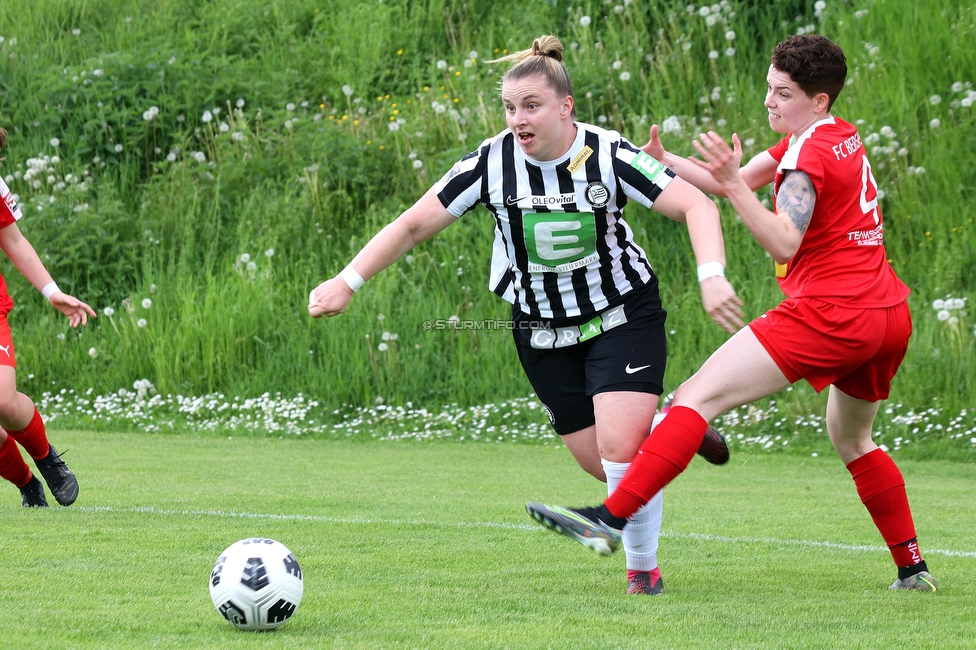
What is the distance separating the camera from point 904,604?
173 inches

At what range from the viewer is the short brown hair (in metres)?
4.52

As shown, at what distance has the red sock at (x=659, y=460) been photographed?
411cm

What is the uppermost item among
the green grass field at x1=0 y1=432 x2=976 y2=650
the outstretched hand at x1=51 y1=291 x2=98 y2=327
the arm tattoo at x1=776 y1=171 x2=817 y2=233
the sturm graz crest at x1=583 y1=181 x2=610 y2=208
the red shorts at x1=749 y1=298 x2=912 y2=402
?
the sturm graz crest at x1=583 y1=181 x2=610 y2=208

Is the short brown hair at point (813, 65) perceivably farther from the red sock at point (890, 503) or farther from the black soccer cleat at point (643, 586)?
the black soccer cleat at point (643, 586)

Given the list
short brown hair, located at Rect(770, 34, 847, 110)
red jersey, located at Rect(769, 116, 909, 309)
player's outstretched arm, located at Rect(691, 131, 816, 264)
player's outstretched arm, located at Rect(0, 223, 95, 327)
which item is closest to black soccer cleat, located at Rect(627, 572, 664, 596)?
red jersey, located at Rect(769, 116, 909, 309)

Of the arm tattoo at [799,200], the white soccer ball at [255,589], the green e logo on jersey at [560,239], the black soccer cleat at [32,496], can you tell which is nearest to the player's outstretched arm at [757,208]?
the arm tattoo at [799,200]

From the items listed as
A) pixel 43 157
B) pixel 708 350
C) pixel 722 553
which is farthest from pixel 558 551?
pixel 43 157

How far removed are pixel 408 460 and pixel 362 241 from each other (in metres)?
5.27

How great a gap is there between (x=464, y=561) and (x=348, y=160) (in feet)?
35.5

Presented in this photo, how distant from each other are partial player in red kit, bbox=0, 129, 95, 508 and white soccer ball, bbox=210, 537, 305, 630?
2785mm

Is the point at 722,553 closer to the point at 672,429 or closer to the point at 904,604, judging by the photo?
the point at 904,604

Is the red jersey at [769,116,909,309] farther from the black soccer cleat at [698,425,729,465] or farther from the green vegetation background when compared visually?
the green vegetation background

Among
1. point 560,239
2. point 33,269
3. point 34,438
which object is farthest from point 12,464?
point 560,239

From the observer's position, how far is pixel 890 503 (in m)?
4.77
